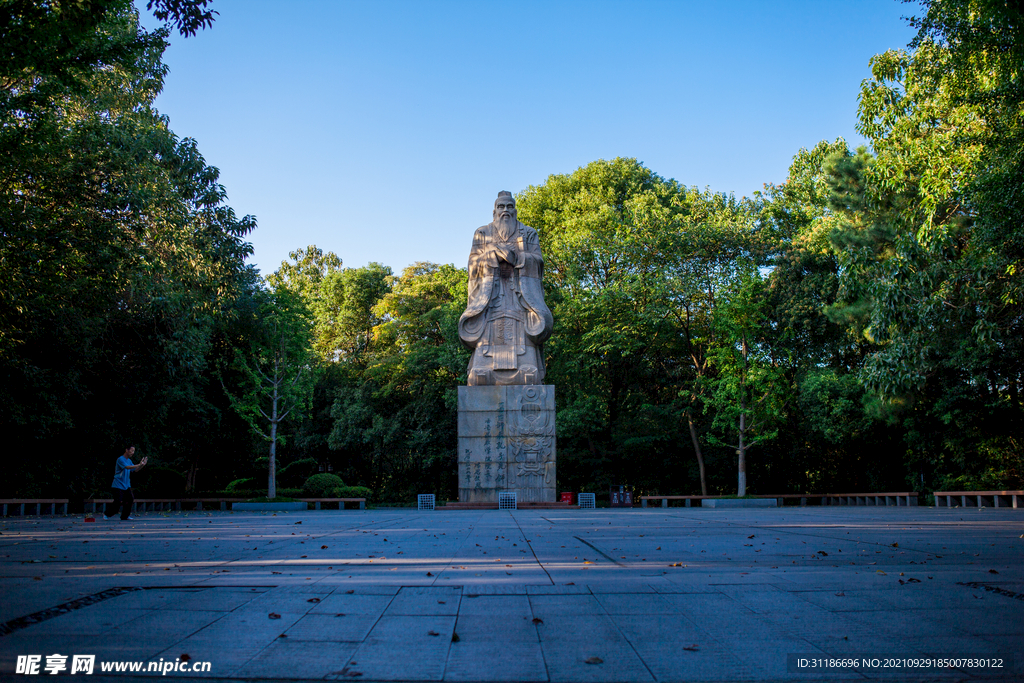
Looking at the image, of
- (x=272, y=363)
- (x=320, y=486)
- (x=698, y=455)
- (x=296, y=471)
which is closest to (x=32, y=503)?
(x=320, y=486)

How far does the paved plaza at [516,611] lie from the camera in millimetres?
3082

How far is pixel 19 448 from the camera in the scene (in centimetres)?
1842

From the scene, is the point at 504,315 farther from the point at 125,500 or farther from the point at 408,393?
the point at 408,393

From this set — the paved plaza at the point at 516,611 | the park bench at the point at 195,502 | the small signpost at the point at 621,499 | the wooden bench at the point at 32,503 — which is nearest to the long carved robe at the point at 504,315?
the park bench at the point at 195,502

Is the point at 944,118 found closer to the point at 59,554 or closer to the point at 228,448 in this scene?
the point at 59,554

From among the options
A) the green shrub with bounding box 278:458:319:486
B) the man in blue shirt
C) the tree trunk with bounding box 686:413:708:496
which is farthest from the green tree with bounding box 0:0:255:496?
the tree trunk with bounding box 686:413:708:496

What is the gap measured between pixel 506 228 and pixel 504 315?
242cm

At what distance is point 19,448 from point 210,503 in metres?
6.46

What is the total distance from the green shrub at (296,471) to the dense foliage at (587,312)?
1.79ft

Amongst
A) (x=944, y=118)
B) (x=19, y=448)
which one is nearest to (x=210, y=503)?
(x=19, y=448)

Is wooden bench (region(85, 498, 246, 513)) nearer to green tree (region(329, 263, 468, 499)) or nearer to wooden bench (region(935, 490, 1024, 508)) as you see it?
green tree (region(329, 263, 468, 499))

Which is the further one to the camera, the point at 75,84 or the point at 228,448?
the point at 228,448

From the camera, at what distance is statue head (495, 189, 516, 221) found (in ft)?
67.9

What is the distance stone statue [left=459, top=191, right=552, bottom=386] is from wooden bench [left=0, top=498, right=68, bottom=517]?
961cm
